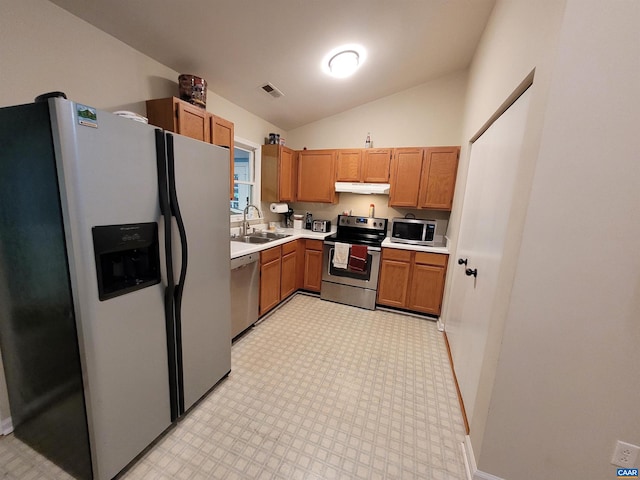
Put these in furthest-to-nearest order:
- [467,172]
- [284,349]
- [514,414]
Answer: [467,172], [284,349], [514,414]

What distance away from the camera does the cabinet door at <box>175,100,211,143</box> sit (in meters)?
1.88

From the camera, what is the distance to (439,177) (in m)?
3.13

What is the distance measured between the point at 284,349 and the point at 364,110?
3426 mm

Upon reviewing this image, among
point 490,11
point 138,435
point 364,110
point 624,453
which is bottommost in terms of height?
point 138,435

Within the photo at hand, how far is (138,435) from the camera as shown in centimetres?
126

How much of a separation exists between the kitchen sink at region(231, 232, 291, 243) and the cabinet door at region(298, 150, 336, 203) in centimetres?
81

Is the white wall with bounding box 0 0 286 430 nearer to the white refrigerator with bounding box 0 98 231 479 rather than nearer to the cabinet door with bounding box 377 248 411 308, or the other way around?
the white refrigerator with bounding box 0 98 231 479

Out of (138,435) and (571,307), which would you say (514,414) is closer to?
(571,307)

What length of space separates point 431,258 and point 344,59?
2.36 meters

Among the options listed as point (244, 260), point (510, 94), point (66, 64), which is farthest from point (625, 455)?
point (66, 64)

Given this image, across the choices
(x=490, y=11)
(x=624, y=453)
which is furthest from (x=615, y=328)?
(x=490, y=11)

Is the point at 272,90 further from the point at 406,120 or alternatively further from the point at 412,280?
the point at 412,280

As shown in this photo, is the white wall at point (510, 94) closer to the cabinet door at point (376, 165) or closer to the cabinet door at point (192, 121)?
the cabinet door at point (376, 165)

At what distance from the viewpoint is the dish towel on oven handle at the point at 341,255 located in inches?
127
